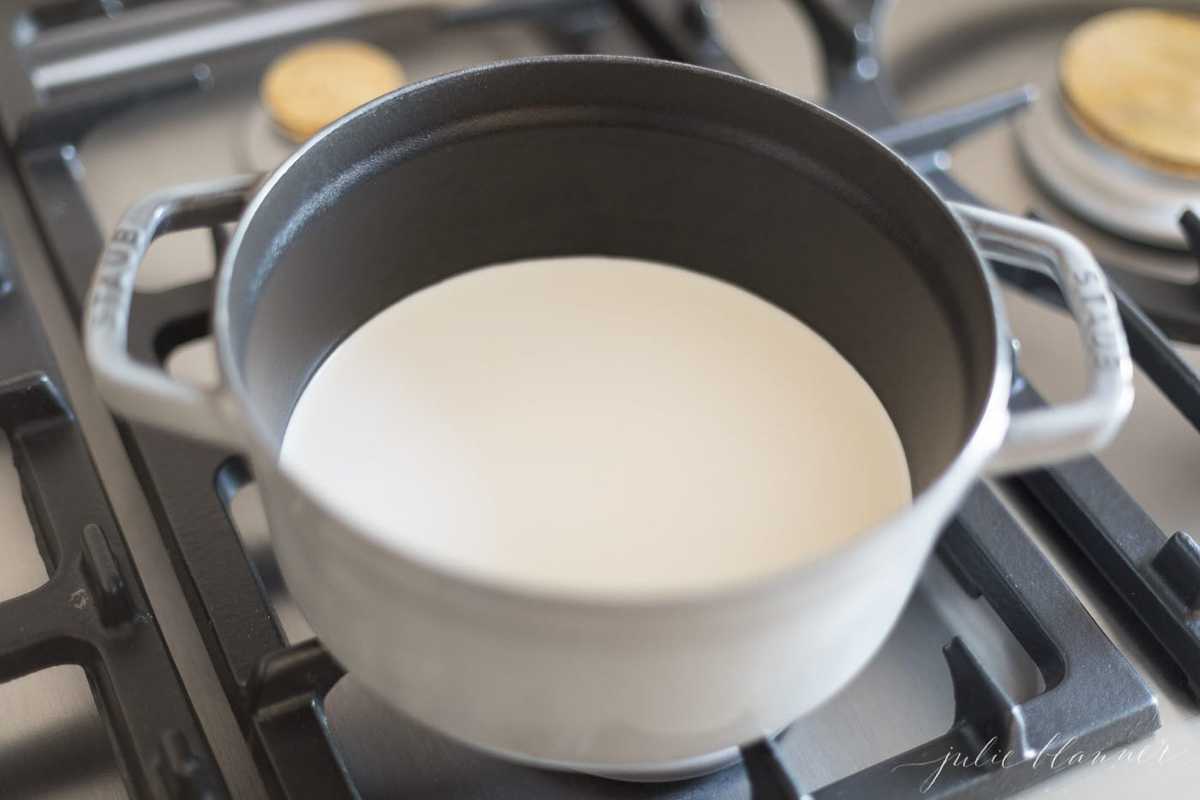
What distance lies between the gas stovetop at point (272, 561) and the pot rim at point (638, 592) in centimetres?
11

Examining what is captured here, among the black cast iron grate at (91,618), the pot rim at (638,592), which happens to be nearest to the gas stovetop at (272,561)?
the black cast iron grate at (91,618)

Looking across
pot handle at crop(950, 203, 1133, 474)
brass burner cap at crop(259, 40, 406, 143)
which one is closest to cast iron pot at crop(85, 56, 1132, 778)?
pot handle at crop(950, 203, 1133, 474)

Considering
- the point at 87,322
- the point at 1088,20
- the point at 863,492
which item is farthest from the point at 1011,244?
the point at 1088,20

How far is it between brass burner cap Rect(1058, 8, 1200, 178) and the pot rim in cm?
23

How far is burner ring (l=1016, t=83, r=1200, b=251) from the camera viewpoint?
584 millimetres

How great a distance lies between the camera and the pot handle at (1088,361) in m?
0.34

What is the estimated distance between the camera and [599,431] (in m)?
0.45

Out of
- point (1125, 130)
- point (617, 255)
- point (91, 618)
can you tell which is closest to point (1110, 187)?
point (1125, 130)

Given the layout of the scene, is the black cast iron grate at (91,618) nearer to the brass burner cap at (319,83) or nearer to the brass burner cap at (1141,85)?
the brass burner cap at (319,83)

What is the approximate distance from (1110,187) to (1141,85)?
6cm

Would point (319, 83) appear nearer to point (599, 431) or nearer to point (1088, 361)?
point (599, 431)
